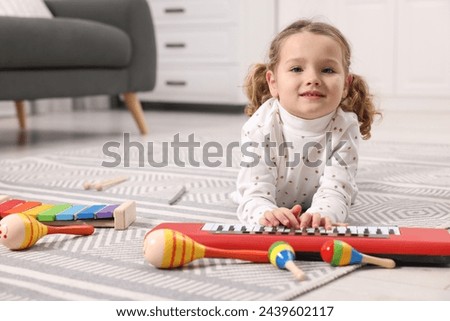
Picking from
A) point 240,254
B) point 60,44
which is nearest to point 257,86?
point 240,254

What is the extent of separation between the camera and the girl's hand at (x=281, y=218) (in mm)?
983

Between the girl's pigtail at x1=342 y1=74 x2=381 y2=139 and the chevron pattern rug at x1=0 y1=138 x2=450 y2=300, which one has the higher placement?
the girl's pigtail at x1=342 y1=74 x2=381 y2=139

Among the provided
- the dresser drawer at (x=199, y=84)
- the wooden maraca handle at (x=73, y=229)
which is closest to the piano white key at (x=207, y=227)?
the wooden maraca handle at (x=73, y=229)

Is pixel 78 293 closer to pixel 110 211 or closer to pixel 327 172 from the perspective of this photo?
pixel 110 211

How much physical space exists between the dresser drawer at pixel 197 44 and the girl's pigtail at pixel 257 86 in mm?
2369

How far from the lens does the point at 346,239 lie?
0.91 m

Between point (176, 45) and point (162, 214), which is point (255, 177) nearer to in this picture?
point (162, 214)

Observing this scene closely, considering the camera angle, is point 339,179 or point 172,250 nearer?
point 172,250

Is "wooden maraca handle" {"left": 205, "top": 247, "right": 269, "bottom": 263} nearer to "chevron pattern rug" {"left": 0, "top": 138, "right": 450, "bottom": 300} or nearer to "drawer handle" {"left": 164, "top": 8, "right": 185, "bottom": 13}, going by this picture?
"chevron pattern rug" {"left": 0, "top": 138, "right": 450, "bottom": 300}

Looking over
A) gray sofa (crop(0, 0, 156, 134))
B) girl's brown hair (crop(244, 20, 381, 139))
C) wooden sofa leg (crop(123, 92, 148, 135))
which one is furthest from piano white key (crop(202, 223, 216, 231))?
wooden sofa leg (crop(123, 92, 148, 135))

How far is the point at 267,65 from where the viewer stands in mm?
1284

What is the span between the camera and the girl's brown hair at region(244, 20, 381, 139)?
1176mm

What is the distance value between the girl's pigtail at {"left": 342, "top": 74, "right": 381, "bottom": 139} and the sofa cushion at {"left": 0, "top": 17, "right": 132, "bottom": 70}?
1330 millimetres

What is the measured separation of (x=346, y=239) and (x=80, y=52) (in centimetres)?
174
